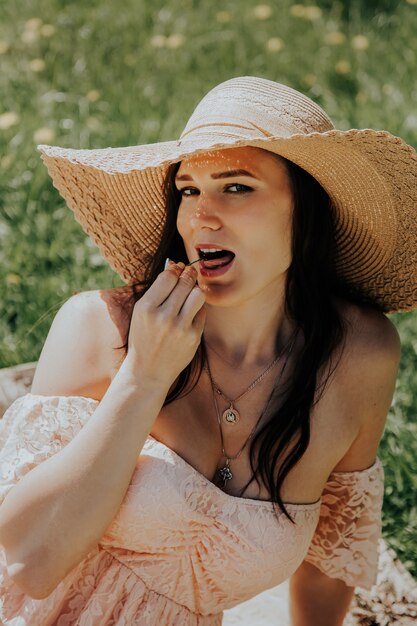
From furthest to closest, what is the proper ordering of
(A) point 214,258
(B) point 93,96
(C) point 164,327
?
(B) point 93,96
(A) point 214,258
(C) point 164,327

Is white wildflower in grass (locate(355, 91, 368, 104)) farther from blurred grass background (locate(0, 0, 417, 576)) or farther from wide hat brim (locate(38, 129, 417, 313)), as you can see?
wide hat brim (locate(38, 129, 417, 313))

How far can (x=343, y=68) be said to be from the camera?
17.3 ft

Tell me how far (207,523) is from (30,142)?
9.15ft

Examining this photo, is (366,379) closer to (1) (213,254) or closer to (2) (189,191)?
(1) (213,254)

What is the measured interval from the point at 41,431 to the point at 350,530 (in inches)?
35.8

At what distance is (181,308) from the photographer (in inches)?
78.1

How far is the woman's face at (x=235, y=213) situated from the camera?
2.01 metres

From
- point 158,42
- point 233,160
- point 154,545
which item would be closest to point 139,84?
point 158,42

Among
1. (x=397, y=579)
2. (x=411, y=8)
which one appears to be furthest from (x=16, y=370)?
(x=411, y=8)

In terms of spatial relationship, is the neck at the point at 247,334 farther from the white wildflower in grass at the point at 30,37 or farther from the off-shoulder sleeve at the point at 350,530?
the white wildflower in grass at the point at 30,37

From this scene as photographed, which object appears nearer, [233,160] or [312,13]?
[233,160]

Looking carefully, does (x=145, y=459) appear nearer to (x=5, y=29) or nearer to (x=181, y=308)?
(x=181, y=308)

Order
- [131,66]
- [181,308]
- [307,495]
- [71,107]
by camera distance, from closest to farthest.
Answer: [181,308], [307,495], [71,107], [131,66]

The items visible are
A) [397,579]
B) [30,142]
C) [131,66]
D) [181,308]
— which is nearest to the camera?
[181,308]
